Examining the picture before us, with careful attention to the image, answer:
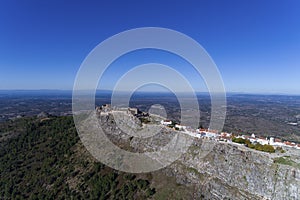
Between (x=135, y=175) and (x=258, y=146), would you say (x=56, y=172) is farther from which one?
(x=258, y=146)

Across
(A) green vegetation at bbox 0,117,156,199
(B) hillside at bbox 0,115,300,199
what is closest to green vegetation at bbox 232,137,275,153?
(B) hillside at bbox 0,115,300,199

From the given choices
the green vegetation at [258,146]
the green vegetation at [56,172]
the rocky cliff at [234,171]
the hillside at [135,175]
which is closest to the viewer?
the rocky cliff at [234,171]

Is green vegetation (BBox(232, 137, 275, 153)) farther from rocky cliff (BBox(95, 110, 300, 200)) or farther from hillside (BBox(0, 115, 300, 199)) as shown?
hillside (BBox(0, 115, 300, 199))

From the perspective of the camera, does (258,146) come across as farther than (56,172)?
No

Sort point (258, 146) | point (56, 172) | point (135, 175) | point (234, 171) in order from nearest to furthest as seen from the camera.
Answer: point (234, 171) → point (258, 146) → point (135, 175) → point (56, 172)

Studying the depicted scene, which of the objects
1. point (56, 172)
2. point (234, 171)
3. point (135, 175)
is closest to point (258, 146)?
point (234, 171)

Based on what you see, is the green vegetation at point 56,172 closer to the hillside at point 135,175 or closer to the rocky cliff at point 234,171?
the hillside at point 135,175

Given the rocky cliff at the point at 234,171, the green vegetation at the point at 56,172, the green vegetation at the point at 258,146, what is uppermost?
the green vegetation at the point at 258,146

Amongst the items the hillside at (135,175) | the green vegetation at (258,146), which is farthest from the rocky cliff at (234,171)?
the green vegetation at (258,146)
